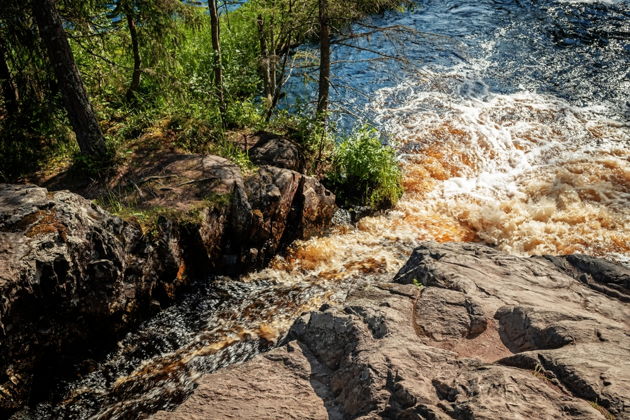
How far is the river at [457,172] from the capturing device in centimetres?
615

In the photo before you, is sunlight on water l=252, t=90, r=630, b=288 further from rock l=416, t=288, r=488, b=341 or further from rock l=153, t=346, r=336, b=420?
rock l=153, t=346, r=336, b=420

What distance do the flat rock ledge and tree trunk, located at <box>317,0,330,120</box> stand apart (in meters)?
6.54

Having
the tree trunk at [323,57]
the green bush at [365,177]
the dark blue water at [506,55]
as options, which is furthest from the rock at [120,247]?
the dark blue water at [506,55]

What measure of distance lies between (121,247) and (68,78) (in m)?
3.83

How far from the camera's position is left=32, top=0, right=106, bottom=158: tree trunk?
23.4 ft

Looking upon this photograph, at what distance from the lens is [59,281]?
209 inches

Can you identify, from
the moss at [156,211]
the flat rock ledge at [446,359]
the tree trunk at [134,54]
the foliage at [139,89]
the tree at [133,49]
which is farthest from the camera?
the tree trunk at [134,54]

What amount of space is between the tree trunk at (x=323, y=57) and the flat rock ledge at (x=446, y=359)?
6542 mm

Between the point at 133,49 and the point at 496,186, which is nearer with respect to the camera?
the point at 133,49

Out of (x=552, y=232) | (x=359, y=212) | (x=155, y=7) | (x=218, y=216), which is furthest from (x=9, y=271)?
(x=552, y=232)

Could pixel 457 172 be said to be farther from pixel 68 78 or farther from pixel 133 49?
pixel 68 78

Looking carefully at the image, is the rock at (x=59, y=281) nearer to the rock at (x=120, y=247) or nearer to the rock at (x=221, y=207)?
the rock at (x=120, y=247)

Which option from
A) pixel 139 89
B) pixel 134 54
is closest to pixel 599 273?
pixel 134 54

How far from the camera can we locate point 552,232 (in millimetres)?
10031
